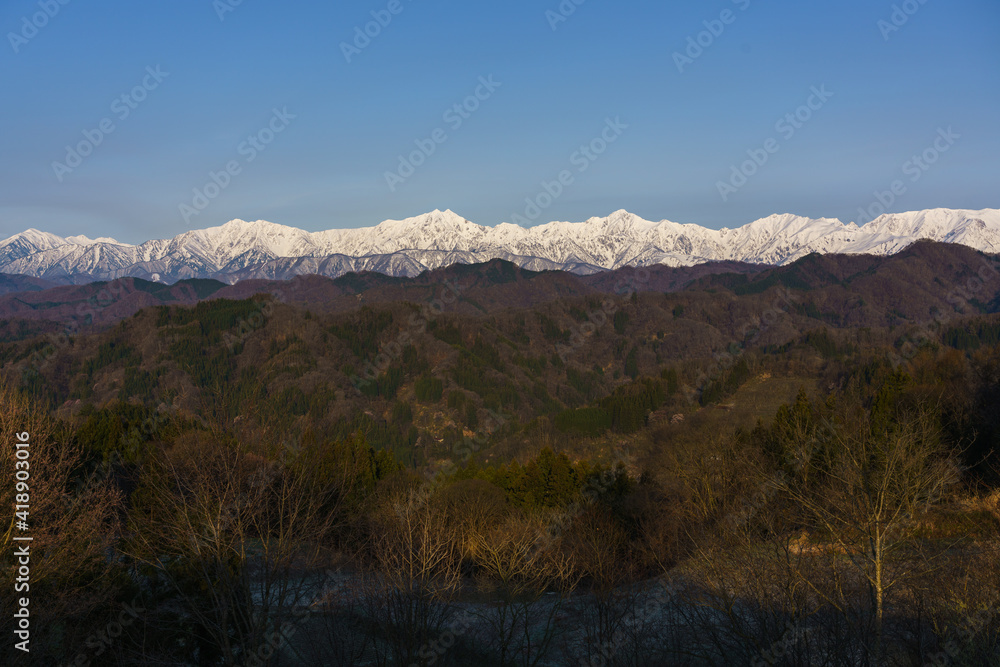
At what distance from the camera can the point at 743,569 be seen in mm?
22719

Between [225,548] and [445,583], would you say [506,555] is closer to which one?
[445,583]

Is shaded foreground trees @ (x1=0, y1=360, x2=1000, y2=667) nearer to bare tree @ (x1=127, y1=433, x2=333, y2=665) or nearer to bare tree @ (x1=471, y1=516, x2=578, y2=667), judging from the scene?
bare tree @ (x1=127, y1=433, x2=333, y2=665)

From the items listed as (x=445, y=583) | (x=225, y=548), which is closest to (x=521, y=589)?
(x=445, y=583)

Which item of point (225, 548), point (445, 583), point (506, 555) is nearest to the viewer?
point (225, 548)

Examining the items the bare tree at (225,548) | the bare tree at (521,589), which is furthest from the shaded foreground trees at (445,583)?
the bare tree at (521,589)

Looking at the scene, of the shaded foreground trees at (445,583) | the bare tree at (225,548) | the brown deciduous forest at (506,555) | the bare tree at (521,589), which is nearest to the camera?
the bare tree at (225,548)

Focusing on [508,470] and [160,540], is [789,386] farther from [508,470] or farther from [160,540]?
[160,540]

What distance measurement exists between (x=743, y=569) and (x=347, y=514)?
2847 cm

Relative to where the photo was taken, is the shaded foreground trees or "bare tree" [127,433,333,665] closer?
"bare tree" [127,433,333,665]

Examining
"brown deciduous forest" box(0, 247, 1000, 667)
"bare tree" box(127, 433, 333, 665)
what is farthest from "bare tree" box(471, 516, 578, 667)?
"bare tree" box(127, 433, 333, 665)

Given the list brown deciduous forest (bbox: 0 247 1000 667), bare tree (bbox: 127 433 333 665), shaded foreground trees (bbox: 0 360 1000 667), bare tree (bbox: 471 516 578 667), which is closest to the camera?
bare tree (bbox: 127 433 333 665)

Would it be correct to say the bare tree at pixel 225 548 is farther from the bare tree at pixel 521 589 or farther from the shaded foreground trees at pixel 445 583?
the bare tree at pixel 521 589

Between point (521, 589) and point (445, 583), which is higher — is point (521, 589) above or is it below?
below

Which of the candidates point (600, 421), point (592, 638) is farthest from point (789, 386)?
point (592, 638)
